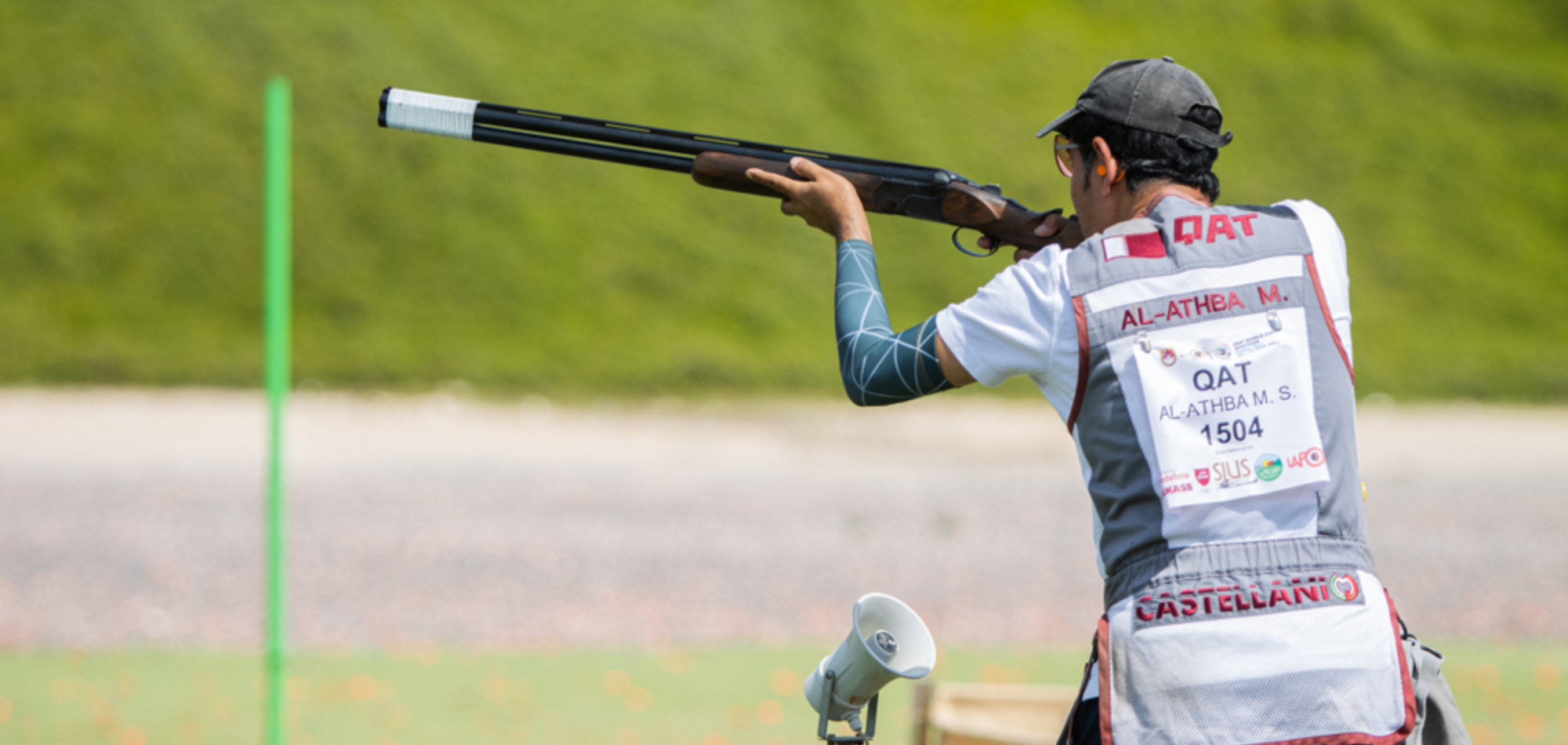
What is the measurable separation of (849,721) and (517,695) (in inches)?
149

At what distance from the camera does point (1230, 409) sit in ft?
5.75

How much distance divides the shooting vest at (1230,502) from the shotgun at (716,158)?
668 millimetres

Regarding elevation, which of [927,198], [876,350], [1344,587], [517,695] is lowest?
[517,695]

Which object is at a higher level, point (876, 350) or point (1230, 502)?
point (876, 350)

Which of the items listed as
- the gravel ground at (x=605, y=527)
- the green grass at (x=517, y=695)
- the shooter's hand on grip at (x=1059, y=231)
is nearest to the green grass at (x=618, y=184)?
the gravel ground at (x=605, y=527)

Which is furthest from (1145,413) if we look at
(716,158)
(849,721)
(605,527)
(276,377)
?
(605,527)

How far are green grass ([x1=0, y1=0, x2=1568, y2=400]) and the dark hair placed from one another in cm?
1546

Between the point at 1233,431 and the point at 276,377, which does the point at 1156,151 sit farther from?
the point at 276,377

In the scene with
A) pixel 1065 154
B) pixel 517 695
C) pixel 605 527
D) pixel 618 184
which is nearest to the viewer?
pixel 1065 154

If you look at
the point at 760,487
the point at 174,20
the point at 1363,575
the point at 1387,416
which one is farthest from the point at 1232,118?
the point at 1363,575

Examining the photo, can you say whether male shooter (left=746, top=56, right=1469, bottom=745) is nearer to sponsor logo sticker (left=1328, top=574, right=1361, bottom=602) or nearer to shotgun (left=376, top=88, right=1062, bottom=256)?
sponsor logo sticker (left=1328, top=574, right=1361, bottom=602)

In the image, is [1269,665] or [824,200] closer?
[1269,665]

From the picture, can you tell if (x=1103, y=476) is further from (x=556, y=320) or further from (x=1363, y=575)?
(x=556, y=320)

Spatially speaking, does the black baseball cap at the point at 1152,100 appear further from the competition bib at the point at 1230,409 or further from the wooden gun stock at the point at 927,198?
the wooden gun stock at the point at 927,198
